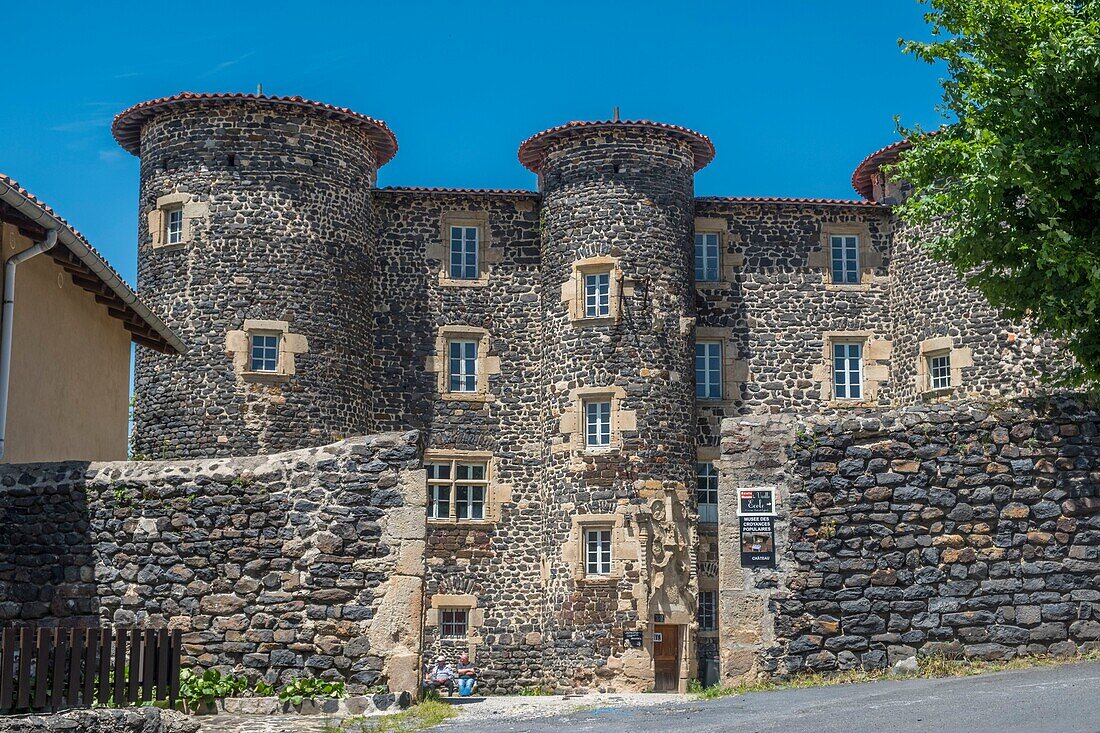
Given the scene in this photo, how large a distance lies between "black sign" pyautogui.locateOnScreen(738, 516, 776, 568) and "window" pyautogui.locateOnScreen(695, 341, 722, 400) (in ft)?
59.4

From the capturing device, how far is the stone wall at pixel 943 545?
13.9m

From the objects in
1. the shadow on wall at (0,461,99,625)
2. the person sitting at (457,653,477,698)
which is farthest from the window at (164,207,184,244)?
the shadow on wall at (0,461,99,625)

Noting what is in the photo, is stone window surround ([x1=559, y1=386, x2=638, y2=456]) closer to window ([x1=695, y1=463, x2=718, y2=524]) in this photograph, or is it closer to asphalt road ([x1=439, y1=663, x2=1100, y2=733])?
window ([x1=695, y1=463, x2=718, y2=524])

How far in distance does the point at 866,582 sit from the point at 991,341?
17807mm

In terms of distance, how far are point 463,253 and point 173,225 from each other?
21.8 ft

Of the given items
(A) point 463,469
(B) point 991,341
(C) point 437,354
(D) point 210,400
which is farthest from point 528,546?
(B) point 991,341

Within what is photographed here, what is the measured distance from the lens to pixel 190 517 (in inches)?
560

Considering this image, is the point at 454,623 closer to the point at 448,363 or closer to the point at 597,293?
the point at 448,363

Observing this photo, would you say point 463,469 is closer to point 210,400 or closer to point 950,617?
point 210,400

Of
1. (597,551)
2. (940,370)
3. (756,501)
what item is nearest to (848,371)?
(940,370)

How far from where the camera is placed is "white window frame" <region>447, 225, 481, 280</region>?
32.6 m

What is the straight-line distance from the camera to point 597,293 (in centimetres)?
3106

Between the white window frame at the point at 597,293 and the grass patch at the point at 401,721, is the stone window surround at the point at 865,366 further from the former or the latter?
the grass patch at the point at 401,721

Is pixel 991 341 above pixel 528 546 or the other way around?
above
